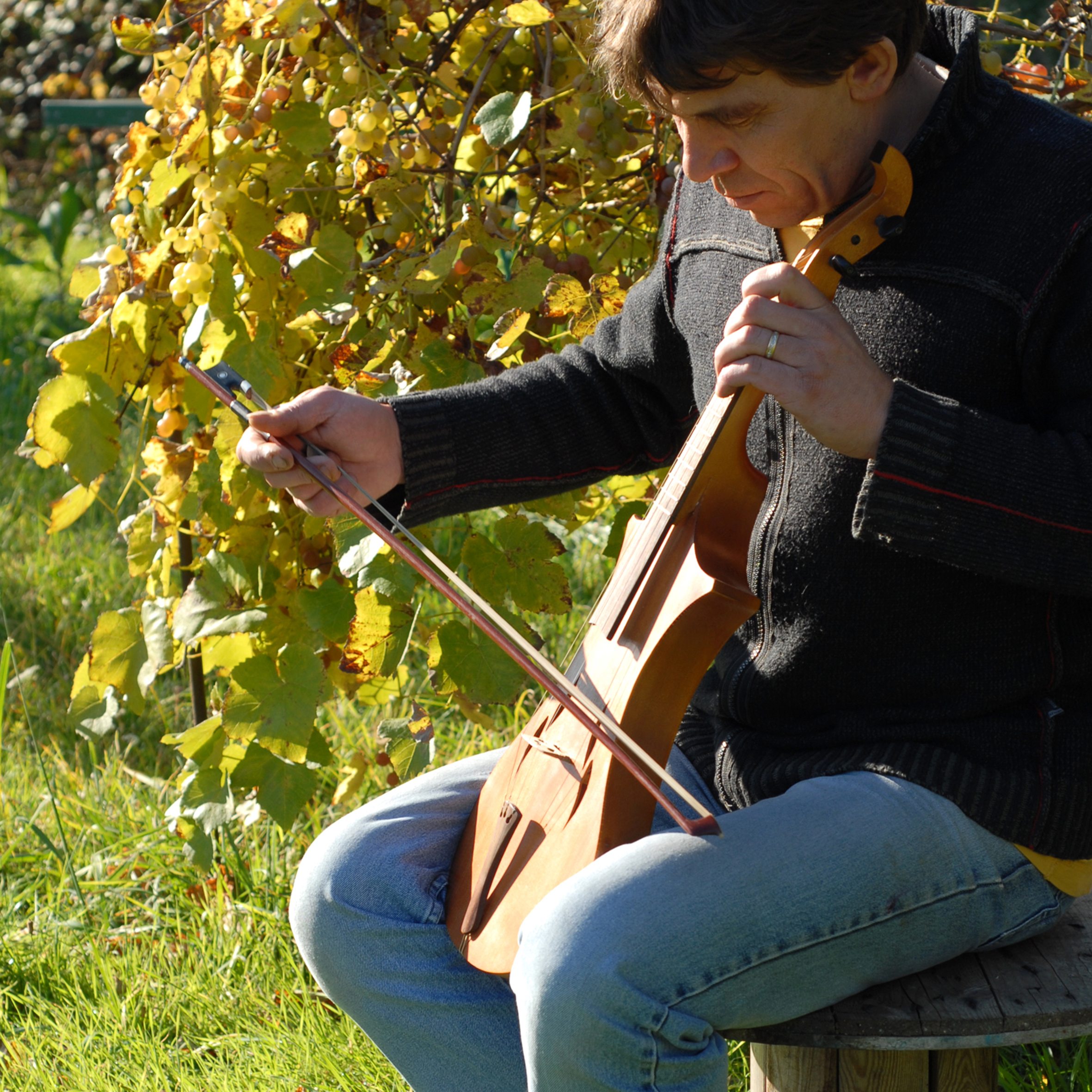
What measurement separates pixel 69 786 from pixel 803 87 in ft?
6.02

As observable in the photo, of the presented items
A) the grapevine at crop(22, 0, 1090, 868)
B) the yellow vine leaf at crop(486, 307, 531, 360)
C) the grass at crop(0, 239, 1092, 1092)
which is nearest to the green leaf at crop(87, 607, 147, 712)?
the grapevine at crop(22, 0, 1090, 868)

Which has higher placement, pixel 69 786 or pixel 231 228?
pixel 231 228

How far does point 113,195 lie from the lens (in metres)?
1.83

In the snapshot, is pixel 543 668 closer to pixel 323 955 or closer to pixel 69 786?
pixel 323 955

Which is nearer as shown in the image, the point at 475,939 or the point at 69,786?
the point at 475,939

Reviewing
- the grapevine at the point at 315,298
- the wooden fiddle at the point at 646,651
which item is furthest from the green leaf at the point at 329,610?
the wooden fiddle at the point at 646,651

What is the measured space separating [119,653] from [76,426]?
1.04 feet

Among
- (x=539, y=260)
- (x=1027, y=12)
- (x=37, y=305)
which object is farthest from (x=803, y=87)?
(x=1027, y=12)

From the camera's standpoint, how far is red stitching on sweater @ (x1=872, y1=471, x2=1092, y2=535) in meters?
1.07

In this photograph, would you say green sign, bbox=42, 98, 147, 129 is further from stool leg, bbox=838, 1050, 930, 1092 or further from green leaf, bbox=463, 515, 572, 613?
stool leg, bbox=838, 1050, 930, 1092

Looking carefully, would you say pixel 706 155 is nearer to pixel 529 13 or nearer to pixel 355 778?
pixel 529 13

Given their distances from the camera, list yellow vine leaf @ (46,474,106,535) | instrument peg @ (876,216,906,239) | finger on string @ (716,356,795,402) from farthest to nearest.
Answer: yellow vine leaf @ (46,474,106,535), instrument peg @ (876,216,906,239), finger on string @ (716,356,795,402)

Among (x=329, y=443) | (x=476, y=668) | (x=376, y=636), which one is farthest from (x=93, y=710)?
(x=329, y=443)

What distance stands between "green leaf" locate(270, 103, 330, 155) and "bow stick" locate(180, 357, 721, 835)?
1.10ft
